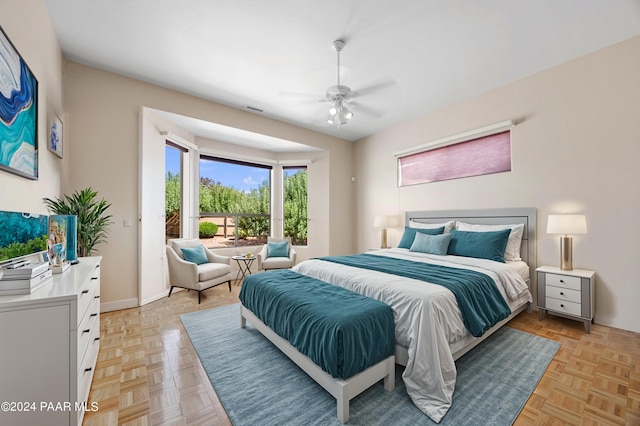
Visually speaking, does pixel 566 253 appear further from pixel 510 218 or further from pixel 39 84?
pixel 39 84

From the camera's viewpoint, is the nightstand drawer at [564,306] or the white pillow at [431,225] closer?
the nightstand drawer at [564,306]

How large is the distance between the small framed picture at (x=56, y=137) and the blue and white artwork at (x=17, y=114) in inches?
17.8

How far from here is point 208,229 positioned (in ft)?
16.5

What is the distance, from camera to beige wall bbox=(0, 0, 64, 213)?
1.68 metres

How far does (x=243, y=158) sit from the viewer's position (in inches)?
208

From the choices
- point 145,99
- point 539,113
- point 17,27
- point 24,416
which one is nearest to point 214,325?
point 24,416

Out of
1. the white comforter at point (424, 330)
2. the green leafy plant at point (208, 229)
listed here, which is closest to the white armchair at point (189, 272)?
the green leafy plant at point (208, 229)

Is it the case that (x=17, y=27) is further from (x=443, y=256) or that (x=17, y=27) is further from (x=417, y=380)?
(x=443, y=256)

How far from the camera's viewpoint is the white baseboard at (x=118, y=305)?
3.17 meters

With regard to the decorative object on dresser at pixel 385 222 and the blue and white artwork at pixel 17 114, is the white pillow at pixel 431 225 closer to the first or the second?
the decorative object on dresser at pixel 385 222

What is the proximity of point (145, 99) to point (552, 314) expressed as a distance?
5.92 m

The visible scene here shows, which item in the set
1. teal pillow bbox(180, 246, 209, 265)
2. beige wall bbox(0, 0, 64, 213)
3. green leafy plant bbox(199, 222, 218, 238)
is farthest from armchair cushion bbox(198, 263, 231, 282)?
beige wall bbox(0, 0, 64, 213)

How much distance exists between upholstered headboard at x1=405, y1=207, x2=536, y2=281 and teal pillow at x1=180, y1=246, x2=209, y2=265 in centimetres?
387

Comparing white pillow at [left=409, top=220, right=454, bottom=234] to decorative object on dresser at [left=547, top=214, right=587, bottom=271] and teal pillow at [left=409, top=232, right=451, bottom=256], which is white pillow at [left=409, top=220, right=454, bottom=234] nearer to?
teal pillow at [left=409, top=232, right=451, bottom=256]
